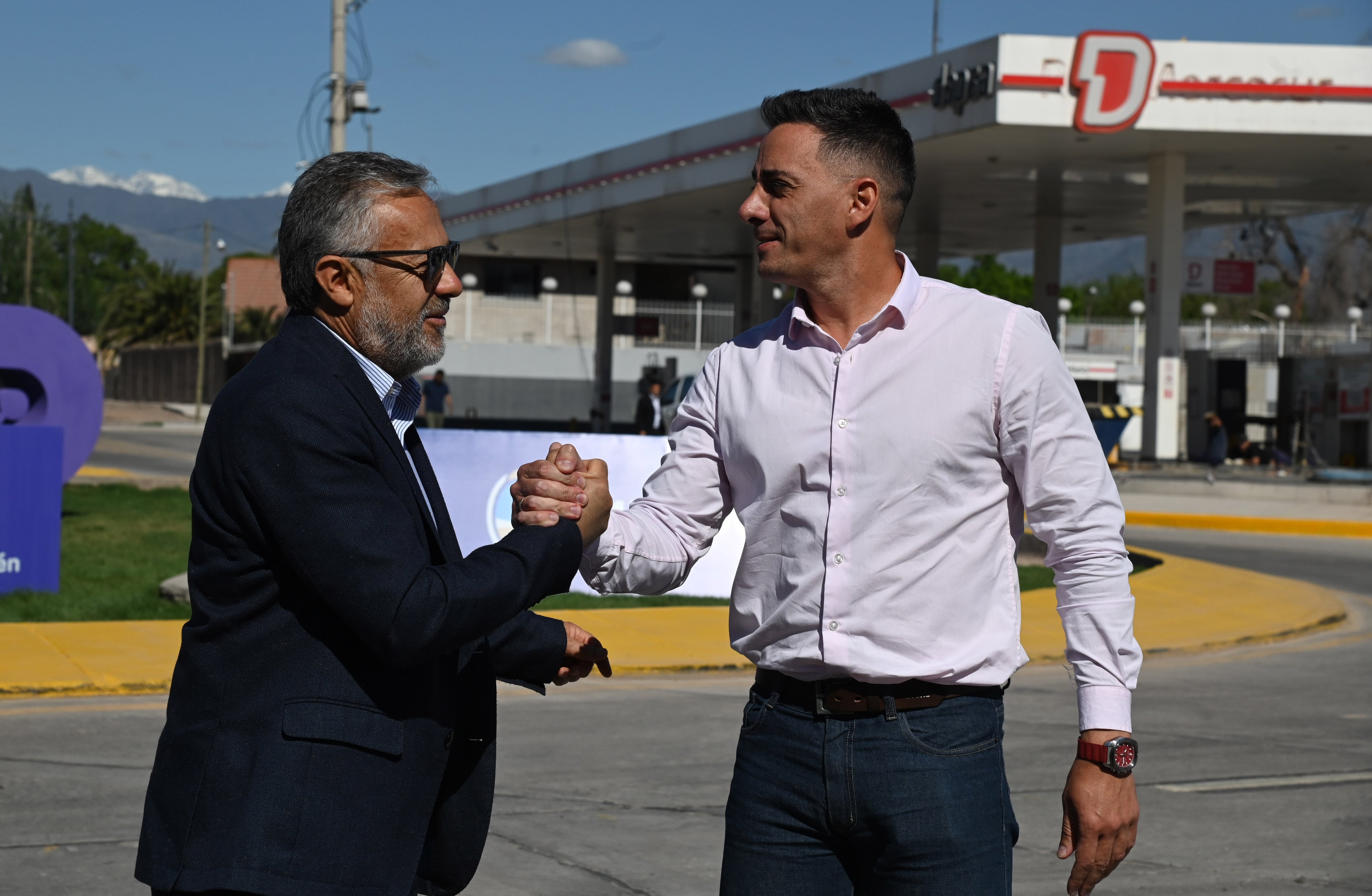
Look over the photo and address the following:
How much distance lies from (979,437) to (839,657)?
49 cm

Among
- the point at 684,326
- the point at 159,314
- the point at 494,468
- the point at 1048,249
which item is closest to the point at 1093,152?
the point at 1048,249

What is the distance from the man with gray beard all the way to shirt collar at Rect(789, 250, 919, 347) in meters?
0.70

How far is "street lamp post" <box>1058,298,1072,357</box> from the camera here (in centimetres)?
3966

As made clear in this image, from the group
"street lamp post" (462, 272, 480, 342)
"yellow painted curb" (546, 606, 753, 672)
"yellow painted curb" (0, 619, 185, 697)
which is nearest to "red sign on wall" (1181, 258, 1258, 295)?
"yellow painted curb" (546, 606, 753, 672)

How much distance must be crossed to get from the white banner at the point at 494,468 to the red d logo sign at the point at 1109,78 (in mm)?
15915

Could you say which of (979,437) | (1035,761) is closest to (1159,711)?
(1035,761)

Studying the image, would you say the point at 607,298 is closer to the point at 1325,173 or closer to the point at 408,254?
the point at 1325,173

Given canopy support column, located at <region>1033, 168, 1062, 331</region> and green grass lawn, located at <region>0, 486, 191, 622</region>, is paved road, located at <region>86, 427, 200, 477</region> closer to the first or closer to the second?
green grass lawn, located at <region>0, 486, 191, 622</region>

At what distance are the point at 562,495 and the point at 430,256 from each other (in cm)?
50

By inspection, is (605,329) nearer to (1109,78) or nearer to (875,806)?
(1109,78)

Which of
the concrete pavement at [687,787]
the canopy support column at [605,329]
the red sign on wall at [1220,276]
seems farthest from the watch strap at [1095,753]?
the canopy support column at [605,329]

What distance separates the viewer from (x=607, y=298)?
1959 inches

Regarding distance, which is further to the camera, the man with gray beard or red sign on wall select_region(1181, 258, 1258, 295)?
red sign on wall select_region(1181, 258, 1258, 295)

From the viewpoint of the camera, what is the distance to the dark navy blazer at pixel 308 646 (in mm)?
2453
